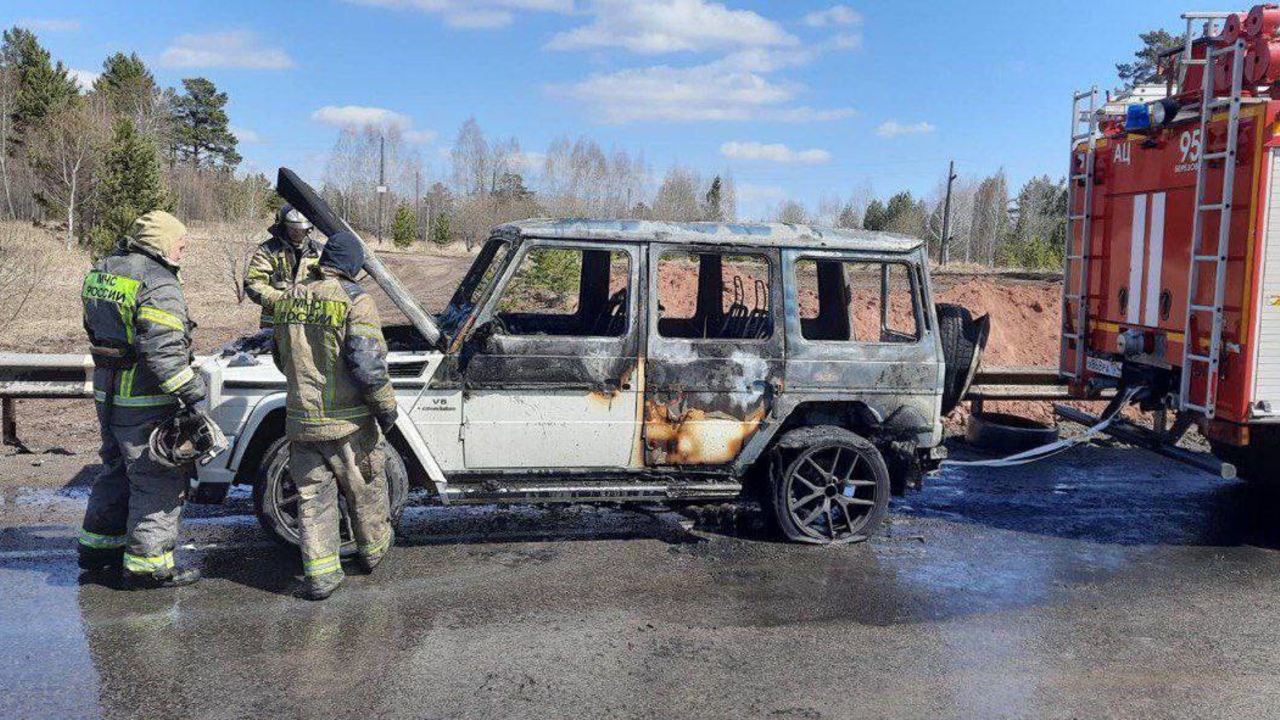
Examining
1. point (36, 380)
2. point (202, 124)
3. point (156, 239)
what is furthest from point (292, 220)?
point (202, 124)

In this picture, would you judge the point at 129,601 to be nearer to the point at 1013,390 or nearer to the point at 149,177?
the point at 1013,390

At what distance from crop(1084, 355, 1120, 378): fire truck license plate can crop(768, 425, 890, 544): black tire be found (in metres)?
2.51

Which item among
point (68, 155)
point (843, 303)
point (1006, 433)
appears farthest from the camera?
point (68, 155)

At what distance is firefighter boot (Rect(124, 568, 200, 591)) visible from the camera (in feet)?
18.0

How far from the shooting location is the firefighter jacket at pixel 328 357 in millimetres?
5371

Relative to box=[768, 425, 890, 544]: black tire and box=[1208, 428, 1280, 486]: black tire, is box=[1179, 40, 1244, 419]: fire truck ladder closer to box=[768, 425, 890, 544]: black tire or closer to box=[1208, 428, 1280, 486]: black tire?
box=[1208, 428, 1280, 486]: black tire

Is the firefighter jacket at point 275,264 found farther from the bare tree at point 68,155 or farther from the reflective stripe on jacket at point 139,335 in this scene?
the bare tree at point 68,155

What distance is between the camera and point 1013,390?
10.3 metres

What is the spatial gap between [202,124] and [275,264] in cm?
5936

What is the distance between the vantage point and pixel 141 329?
5281 mm

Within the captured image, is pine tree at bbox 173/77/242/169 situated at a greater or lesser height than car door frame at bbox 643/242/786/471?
greater

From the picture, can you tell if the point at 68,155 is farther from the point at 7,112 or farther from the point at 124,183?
the point at 124,183

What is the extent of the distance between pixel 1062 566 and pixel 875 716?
2.81m

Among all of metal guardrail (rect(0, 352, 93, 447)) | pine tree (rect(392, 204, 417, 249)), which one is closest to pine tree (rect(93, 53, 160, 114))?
pine tree (rect(392, 204, 417, 249))
